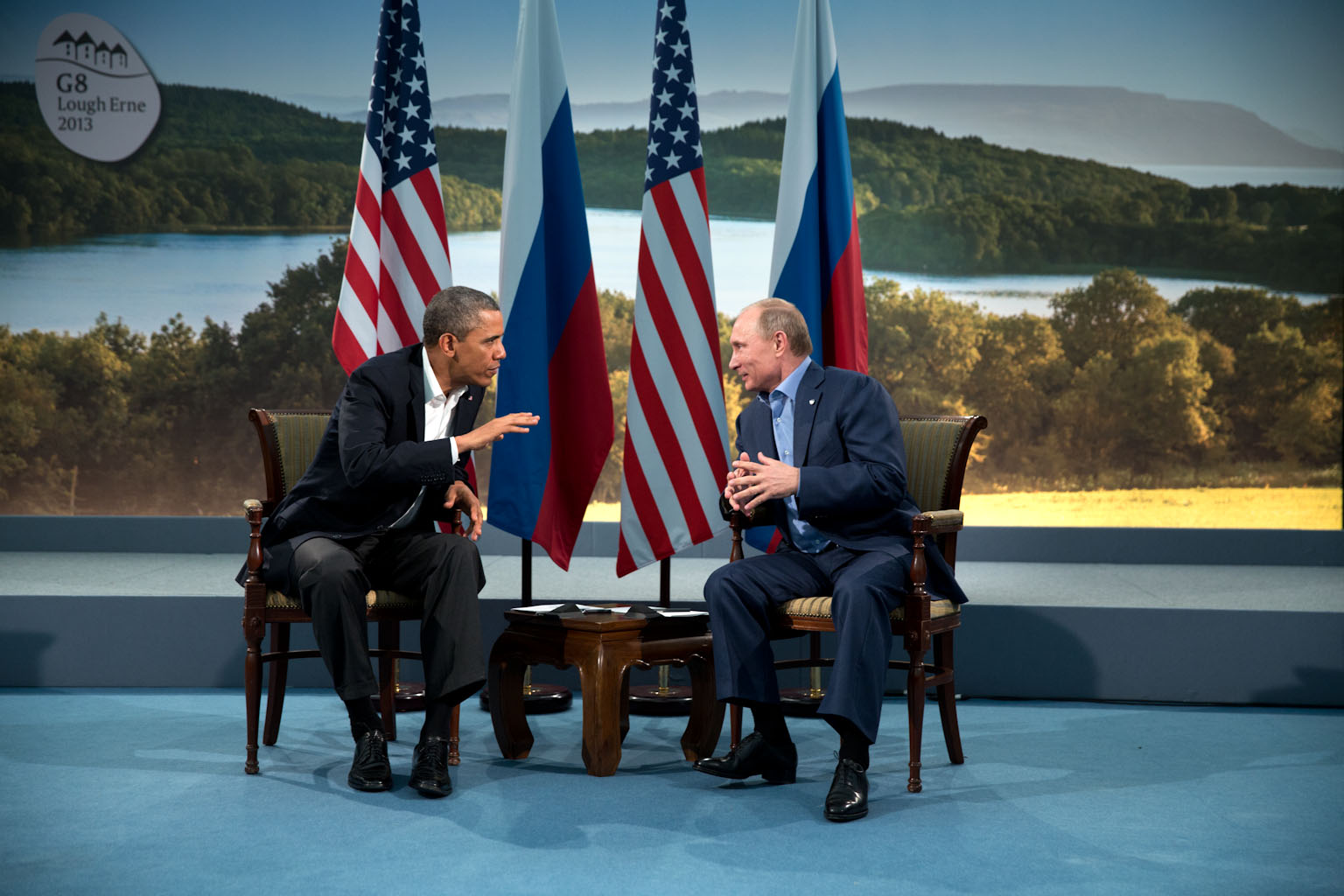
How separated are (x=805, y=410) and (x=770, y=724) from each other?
2.63 feet

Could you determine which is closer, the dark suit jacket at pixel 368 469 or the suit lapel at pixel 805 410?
the dark suit jacket at pixel 368 469

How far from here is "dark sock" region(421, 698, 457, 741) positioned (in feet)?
9.51

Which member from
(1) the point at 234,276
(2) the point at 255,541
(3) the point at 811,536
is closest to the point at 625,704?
(3) the point at 811,536

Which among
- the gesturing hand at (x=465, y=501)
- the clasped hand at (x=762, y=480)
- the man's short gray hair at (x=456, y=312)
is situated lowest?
the gesturing hand at (x=465, y=501)

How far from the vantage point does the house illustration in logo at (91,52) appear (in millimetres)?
6707

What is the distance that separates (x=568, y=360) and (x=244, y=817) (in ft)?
5.70

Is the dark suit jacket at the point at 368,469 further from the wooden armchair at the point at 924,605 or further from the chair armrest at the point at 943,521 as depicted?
the chair armrest at the point at 943,521

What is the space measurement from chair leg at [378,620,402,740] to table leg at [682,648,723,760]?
813 mm

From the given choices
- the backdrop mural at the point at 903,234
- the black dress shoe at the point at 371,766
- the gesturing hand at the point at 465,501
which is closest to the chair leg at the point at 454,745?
the black dress shoe at the point at 371,766

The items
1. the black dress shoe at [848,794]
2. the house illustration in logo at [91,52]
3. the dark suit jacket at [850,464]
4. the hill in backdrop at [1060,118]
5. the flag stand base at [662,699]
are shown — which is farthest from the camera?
the hill in backdrop at [1060,118]

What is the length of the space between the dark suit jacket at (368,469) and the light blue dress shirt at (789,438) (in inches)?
33.0

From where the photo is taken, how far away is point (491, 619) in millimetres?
4039

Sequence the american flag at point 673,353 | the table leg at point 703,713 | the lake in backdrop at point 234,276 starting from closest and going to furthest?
the table leg at point 703,713, the american flag at point 673,353, the lake in backdrop at point 234,276

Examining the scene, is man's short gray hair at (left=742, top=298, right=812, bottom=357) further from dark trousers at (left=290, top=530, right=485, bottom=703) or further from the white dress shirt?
dark trousers at (left=290, top=530, right=485, bottom=703)
